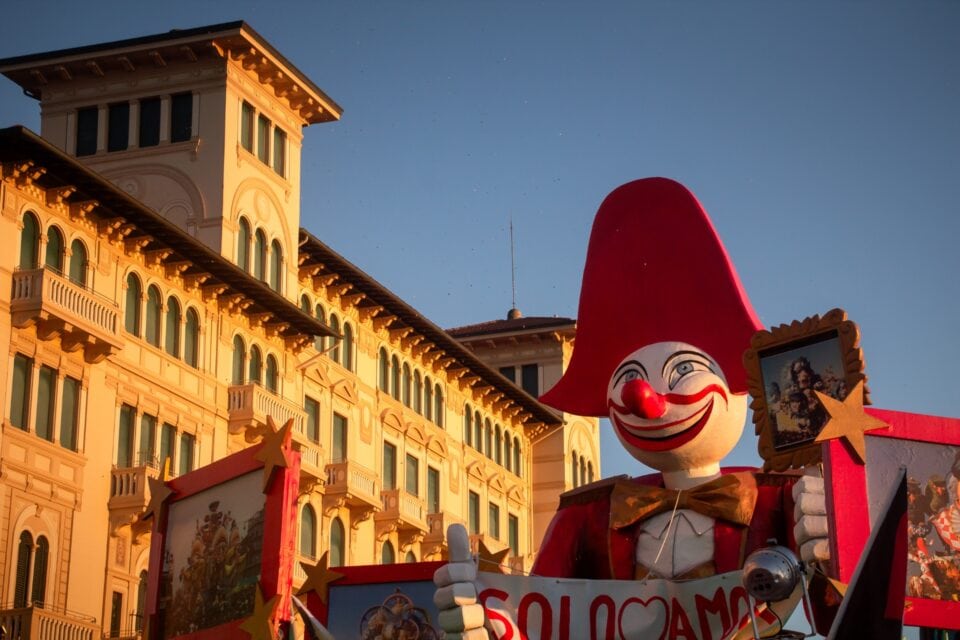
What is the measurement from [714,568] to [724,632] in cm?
69

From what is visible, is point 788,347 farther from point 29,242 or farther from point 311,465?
point 311,465

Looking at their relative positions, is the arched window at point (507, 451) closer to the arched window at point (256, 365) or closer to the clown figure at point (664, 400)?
the arched window at point (256, 365)

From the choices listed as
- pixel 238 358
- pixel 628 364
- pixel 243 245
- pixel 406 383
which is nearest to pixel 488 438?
pixel 406 383

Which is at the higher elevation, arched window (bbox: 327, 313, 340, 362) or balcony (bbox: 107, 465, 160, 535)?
arched window (bbox: 327, 313, 340, 362)

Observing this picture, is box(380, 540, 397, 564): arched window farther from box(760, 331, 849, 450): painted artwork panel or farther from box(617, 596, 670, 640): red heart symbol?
box(760, 331, 849, 450): painted artwork panel

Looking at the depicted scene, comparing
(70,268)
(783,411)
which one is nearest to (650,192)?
(783,411)

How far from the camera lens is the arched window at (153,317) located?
33.8 meters

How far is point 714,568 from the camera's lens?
14.1 metres

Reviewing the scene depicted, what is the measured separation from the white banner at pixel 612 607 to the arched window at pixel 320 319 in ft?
88.5

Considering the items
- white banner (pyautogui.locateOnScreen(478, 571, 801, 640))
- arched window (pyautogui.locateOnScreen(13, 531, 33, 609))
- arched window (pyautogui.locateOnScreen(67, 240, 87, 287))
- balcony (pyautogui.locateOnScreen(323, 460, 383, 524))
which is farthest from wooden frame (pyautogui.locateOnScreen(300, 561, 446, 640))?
balcony (pyautogui.locateOnScreen(323, 460, 383, 524))

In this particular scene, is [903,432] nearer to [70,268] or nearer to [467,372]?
[70,268]

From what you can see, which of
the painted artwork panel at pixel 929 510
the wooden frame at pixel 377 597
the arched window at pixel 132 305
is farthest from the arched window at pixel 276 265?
the painted artwork panel at pixel 929 510

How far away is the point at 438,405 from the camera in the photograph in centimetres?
4681

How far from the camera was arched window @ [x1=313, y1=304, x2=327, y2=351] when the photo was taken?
40719 mm
